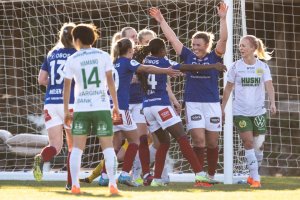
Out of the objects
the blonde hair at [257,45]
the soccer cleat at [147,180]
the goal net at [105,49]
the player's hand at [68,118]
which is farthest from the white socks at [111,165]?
the goal net at [105,49]

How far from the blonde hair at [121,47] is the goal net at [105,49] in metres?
2.68

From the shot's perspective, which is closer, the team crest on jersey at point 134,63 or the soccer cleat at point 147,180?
the team crest on jersey at point 134,63

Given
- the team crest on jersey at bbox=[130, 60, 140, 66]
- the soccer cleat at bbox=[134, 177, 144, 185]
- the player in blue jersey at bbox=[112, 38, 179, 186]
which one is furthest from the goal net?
the team crest on jersey at bbox=[130, 60, 140, 66]

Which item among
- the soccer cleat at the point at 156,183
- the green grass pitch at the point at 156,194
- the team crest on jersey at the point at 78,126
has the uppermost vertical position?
the team crest on jersey at the point at 78,126

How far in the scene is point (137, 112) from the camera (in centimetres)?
1066

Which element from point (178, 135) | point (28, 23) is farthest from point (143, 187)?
point (28, 23)

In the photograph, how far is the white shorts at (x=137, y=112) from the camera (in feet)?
A: 34.9

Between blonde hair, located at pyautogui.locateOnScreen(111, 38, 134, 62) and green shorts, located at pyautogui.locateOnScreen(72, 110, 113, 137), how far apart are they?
167 centimetres

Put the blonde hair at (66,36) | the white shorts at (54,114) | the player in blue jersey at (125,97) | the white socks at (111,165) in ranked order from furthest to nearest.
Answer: the player in blue jersey at (125,97), the white shorts at (54,114), the blonde hair at (66,36), the white socks at (111,165)

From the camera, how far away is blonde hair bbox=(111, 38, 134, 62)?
996cm

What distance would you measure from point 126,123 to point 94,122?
1.63m

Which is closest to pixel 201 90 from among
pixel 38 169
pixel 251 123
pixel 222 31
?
pixel 222 31

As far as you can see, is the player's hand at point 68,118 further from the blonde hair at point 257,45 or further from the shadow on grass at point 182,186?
the blonde hair at point 257,45

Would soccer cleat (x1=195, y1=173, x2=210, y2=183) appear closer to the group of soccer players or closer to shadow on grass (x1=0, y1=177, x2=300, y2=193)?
the group of soccer players
